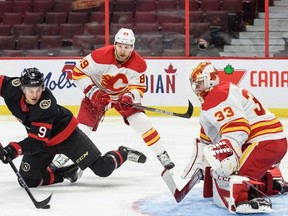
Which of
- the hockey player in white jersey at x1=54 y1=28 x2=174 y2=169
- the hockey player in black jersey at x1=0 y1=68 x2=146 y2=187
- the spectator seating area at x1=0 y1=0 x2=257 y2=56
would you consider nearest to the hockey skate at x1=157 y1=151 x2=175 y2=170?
the hockey player in white jersey at x1=54 y1=28 x2=174 y2=169

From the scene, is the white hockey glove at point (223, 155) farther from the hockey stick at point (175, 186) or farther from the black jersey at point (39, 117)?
the black jersey at point (39, 117)

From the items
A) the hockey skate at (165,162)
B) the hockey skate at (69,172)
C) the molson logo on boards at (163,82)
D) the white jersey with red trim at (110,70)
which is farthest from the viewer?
the molson logo on boards at (163,82)

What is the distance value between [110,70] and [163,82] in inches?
116

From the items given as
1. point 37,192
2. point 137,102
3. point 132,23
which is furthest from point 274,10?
point 37,192

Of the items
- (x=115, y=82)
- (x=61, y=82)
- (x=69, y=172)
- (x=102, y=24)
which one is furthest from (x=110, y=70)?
(x=102, y=24)

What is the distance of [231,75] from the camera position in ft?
25.4

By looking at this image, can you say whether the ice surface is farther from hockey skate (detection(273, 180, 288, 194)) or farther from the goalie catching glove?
the goalie catching glove

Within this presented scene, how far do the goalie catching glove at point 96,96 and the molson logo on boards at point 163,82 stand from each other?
3.03 meters

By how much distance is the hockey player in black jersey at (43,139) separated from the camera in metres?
3.95

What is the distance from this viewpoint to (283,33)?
7.81m

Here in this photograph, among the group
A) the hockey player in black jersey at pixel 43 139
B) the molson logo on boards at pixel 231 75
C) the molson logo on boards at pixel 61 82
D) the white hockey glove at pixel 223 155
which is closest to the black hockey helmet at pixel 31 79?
the hockey player in black jersey at pixel 43 139

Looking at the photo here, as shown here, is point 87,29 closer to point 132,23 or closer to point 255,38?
point 132,23

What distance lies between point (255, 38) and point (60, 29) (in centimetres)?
202

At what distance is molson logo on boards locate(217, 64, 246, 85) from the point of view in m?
7.73
